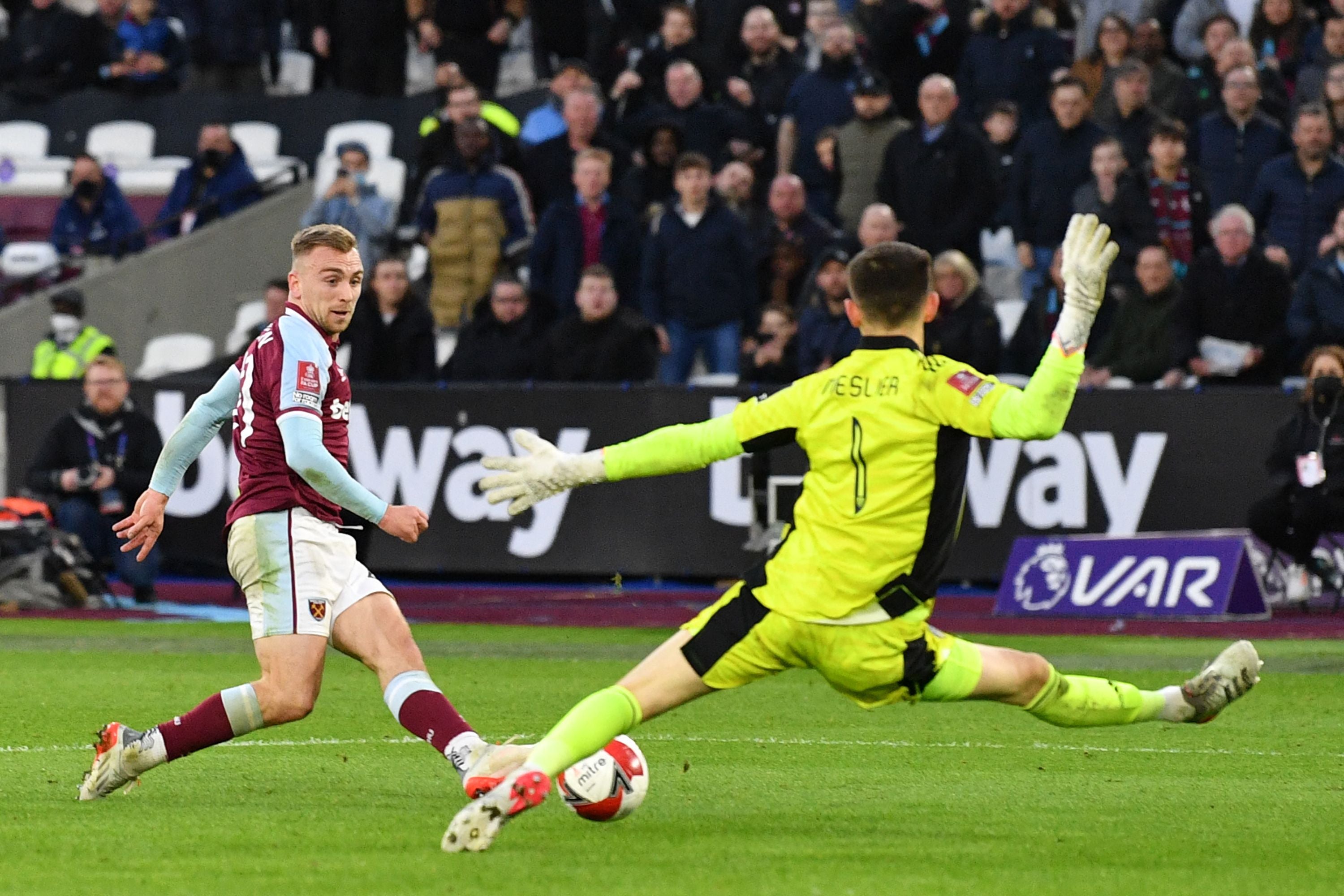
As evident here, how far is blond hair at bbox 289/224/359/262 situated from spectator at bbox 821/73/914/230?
11.2 metres

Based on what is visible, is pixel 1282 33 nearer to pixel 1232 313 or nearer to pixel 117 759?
pixel 1232 313

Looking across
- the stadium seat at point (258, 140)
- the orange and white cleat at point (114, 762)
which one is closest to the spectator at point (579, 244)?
the stadium seat at point (258, 140)

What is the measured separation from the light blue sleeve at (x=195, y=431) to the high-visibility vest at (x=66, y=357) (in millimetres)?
12080

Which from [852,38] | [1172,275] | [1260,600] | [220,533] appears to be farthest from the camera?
[852,38]

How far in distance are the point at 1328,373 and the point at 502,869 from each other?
10601 millimetres

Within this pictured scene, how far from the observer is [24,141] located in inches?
983

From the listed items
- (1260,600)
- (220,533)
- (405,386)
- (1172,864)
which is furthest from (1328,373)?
(1172,864)

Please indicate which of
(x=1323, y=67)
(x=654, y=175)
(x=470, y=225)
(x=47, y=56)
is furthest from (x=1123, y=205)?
(x=47, y=56)

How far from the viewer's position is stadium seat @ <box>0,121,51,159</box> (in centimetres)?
2492

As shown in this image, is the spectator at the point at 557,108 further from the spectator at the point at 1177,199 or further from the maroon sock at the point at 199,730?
the maroon sock at the point at 199,730

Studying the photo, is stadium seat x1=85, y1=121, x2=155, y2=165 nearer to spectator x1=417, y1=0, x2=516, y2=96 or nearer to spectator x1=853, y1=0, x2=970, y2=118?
spectator x1=417, y1=0, x2=516, y2=96

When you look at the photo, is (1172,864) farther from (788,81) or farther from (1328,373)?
(788,81)

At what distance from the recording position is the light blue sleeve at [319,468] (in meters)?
7.31

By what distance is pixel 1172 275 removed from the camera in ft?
55.9
